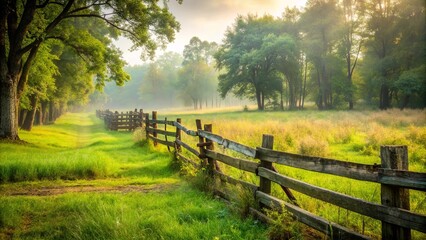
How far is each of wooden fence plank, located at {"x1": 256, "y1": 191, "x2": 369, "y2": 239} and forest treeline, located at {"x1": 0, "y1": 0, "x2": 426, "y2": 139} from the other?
48.7 ft

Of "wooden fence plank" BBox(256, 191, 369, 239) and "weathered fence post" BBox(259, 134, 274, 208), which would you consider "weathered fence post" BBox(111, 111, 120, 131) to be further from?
"wooden fence plank" BBox(256, 191, 369, 239)

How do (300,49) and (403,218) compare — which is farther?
(300,49)

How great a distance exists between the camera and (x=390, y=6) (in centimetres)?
3725

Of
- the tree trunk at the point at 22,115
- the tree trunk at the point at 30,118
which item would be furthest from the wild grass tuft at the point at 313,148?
the tree trunk at the point at 22,115

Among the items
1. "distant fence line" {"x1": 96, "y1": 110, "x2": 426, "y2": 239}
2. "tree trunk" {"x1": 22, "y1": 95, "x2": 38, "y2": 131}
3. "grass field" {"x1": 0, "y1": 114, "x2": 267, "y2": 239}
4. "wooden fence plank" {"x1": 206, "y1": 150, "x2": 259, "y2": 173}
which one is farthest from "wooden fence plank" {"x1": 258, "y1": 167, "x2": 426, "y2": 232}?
"tree trunk" {"x1": 22, "y1": 95, "x2": 38, "y2": 131}

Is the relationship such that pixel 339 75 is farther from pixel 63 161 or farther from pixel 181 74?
pixel 63 161

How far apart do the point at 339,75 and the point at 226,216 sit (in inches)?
1819

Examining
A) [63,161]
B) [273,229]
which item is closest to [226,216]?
[273,229]

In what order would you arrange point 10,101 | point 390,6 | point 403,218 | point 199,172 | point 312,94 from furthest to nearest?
point 312,94 < point 390,6 < point 10,101 < point 199,172 < point 403,218

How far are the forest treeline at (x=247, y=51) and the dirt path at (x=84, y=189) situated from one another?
9753 mm

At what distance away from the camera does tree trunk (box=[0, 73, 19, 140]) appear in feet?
49.4

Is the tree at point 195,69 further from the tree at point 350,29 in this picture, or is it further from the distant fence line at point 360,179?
the distant fence line at point 360,179

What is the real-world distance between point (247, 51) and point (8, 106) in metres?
39.2

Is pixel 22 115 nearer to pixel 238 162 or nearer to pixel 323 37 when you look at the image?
pixel 238 162
